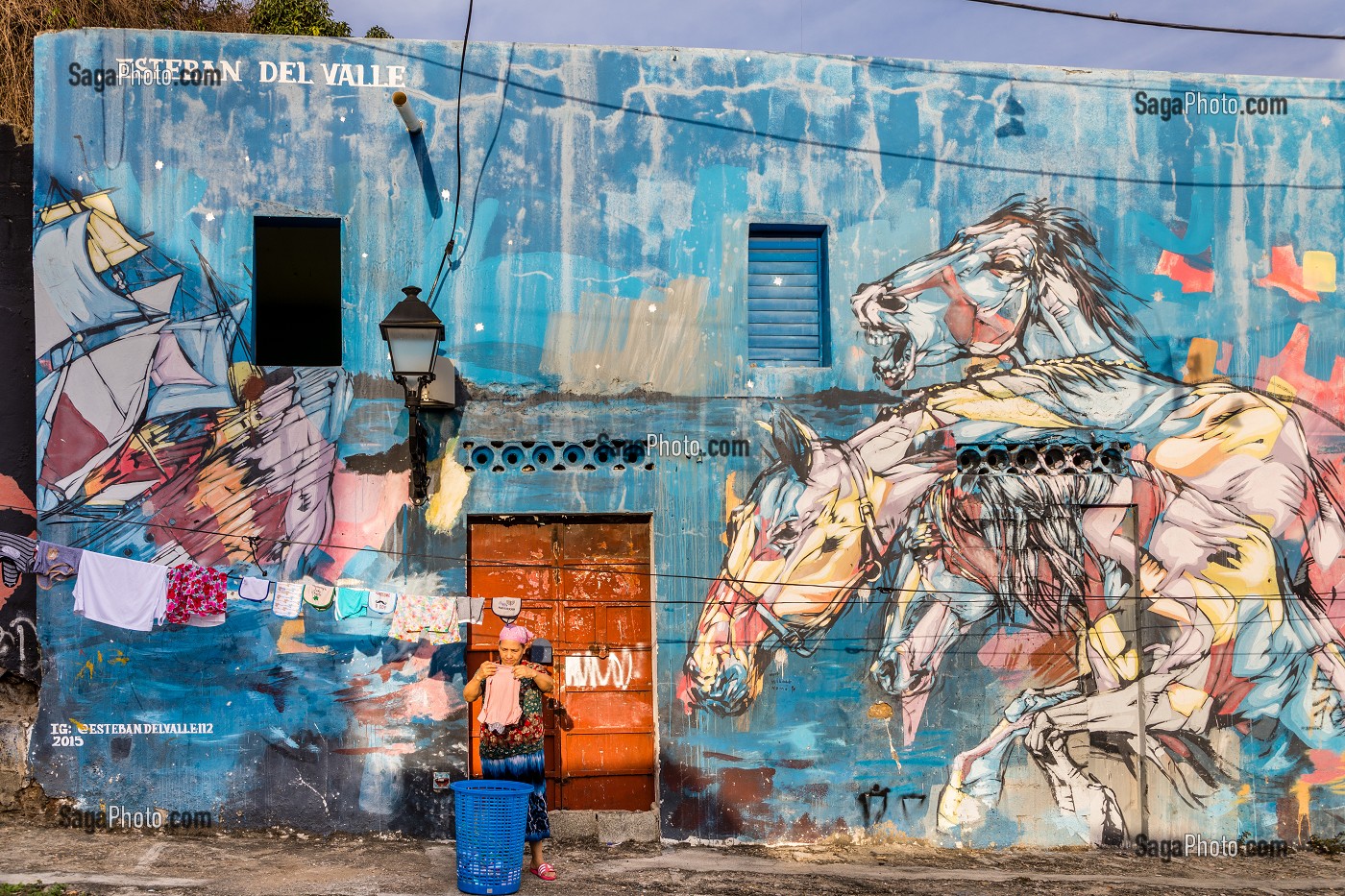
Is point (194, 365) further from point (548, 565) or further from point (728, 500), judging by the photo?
point (728, 500)

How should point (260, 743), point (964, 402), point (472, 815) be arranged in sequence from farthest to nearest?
point (964, 402) → point (260, 743) → point (472, 815)

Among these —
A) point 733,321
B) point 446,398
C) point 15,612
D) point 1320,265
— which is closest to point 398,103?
point 446,398

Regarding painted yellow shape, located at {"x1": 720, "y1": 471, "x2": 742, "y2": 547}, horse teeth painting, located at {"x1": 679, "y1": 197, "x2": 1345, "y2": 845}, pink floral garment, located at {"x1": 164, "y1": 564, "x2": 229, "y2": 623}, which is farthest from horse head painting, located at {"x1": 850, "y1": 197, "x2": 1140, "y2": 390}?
pink floral garment, located at {"x1": 164, "y1": 564, "x2": 229, "y2": 623}

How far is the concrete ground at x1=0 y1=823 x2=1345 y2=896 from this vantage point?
7.16 metres

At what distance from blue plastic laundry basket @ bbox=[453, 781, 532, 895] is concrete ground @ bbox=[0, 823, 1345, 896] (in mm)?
227

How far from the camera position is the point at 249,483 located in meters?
8.34

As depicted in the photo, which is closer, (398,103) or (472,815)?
(472,815)

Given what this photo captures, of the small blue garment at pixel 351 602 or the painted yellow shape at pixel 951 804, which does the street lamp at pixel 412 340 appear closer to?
the small blue garment at pixel 351 602

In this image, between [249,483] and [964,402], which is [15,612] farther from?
[964,402]

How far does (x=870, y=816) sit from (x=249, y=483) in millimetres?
4968

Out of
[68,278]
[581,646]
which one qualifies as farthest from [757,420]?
[68,278]

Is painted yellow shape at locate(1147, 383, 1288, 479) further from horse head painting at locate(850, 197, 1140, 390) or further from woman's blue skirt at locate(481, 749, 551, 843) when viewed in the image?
woman's blue skirt at locate(481, 749, 551, 843)

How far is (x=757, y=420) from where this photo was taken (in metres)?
8.71

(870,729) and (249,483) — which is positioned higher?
(249,483)
